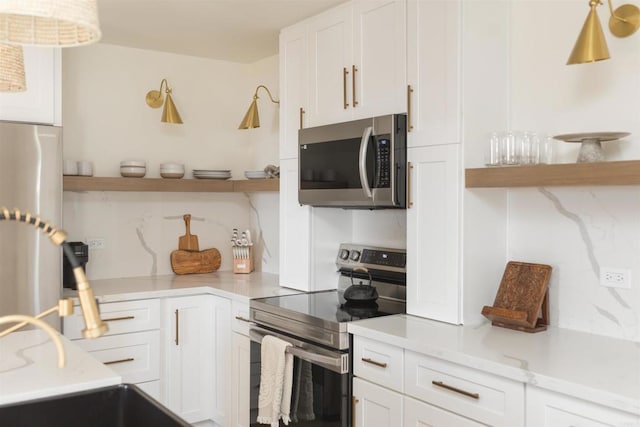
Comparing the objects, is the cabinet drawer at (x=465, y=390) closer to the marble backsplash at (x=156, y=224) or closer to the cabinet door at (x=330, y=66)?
the cabinet door at (x=330, y=66)

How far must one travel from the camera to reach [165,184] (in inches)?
163

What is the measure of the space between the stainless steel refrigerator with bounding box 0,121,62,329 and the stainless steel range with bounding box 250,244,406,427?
106cm

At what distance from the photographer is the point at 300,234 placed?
11.8 feet

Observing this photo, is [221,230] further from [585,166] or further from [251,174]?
[585,166]

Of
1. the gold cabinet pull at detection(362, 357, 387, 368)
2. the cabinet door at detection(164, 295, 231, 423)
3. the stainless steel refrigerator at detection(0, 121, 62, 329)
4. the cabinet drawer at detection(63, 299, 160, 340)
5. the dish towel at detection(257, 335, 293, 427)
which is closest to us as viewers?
the gold cabinet pull at detection(362, 357, 387, 368)

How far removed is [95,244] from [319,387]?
206 centimetres

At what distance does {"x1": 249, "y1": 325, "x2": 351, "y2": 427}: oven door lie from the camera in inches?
107

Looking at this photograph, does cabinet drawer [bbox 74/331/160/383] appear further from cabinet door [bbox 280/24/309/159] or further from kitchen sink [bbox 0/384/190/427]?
kitchen sink [bbox 0/384/190/427]

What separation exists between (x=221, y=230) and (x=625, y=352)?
10.1 feet

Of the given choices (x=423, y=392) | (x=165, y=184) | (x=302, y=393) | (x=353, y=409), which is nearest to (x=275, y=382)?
(x=302, y=393)

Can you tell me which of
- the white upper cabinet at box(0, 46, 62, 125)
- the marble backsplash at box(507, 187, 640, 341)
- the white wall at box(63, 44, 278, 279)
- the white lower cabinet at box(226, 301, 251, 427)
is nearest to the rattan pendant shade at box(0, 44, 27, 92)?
the white upper cabinet at box(0, 46, 62, 125)

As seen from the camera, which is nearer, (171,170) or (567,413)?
(567,413)

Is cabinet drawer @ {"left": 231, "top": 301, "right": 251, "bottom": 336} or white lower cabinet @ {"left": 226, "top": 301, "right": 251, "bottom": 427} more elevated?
cabinet drawer @ {"left": 231, "top": 301, "right": 251, "bottom": 336}

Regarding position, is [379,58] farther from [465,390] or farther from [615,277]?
[465,390]
